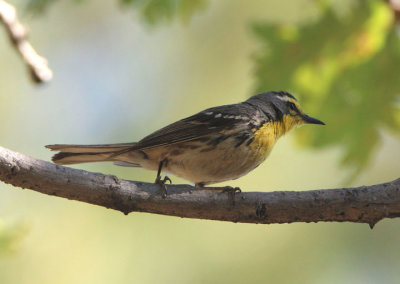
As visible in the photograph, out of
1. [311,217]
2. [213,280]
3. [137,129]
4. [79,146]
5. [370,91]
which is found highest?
[137,129]

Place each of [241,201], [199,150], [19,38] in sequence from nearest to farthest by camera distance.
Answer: [19,38] < [241,201] < [199,150]

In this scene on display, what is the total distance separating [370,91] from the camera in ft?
16.1

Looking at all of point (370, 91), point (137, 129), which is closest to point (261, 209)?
point (370, 91)

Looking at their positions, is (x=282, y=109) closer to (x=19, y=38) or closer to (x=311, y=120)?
(x=311, y=120)

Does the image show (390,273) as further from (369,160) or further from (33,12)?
(33,12)

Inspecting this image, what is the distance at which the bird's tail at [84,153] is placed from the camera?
5.18 m

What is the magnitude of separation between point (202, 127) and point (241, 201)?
1.83m

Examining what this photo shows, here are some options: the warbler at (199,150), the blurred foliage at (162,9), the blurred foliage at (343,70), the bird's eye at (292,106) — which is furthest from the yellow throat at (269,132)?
the blurred foliage at (162,9)

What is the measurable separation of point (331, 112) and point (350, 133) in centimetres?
28

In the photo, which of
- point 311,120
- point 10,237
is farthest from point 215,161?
point 10,237

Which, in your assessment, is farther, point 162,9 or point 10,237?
point 162,9

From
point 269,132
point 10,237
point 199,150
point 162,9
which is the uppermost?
point 162,9

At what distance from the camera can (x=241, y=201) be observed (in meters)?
4.11

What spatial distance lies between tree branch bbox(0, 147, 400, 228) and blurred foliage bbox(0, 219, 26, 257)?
0.59 metres
